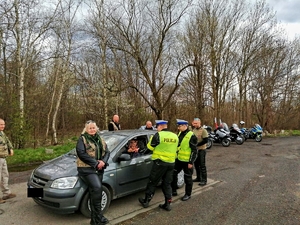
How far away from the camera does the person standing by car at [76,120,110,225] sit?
3.55m

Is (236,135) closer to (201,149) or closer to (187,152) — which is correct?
(201,149)

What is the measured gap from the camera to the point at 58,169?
13.4ft

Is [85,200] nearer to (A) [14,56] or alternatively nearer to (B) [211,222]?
(B) [211,222]

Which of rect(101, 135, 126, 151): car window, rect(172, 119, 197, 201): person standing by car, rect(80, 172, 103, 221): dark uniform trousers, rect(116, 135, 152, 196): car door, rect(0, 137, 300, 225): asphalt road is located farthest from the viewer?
rect(172, 119, 197, 201): person standing by car

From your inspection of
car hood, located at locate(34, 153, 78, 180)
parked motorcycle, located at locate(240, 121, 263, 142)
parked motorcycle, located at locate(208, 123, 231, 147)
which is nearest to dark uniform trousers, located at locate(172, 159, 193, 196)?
car hood, located at locate(34, 153, 78, 180)

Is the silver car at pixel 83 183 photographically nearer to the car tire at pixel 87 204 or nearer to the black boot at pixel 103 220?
the car tire at pixel 87 204

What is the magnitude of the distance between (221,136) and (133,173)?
33.3 feet

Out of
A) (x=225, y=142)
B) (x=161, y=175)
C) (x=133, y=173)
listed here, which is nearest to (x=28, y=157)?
(x=133, y=173)

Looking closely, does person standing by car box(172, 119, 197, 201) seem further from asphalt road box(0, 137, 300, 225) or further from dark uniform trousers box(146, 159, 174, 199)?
dark uniform trousers box(146, 159, 174, 199)

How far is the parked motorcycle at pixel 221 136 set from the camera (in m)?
13.6

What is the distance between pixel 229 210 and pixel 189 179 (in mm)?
983

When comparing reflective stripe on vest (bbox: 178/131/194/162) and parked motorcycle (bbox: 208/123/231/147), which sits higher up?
reflective stripe on vest (bbox: 178/131/194/162)

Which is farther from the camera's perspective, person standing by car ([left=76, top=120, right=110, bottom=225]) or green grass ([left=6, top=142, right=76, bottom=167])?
green grass ([left=6, top=142, right=76, bottom=167])

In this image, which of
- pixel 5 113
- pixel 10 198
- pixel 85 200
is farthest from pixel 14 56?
pixel 85 200
